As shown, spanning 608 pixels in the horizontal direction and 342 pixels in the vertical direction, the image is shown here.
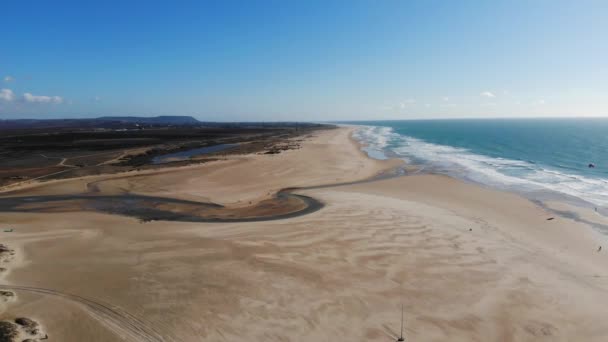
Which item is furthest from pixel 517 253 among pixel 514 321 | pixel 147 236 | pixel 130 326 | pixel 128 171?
pixel 128 171

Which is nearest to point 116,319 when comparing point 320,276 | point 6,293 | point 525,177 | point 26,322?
point 26,322

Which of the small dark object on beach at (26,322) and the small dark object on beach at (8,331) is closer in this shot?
the small dark object on beach at (8,331)

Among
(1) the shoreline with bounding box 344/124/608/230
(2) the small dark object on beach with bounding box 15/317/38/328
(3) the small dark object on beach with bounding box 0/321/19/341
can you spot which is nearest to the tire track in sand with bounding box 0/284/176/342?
(2) the small dark object on beach with bounding box 15/317/38/328

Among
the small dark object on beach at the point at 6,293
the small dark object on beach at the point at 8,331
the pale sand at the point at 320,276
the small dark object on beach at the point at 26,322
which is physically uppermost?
the small dark object on beach at the point at 8,331

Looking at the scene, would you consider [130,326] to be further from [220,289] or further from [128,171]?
[128,171]

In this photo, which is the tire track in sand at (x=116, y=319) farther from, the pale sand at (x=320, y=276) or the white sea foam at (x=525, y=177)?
Answer: the white sea foam at (x=525, y=177)

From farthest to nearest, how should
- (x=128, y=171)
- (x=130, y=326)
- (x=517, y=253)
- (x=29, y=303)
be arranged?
(x=128, y=171) → (x=517, y=253) → (x=29, y=303) → (x=130, y=326)

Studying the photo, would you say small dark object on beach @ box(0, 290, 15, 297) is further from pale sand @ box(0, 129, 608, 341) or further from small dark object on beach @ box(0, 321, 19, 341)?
small dark object on beach @ box(0, 321, 19, 341)

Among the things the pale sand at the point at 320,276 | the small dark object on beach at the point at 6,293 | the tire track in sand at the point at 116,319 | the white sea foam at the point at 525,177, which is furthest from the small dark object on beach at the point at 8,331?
the white sea foam at the point at 525,177
